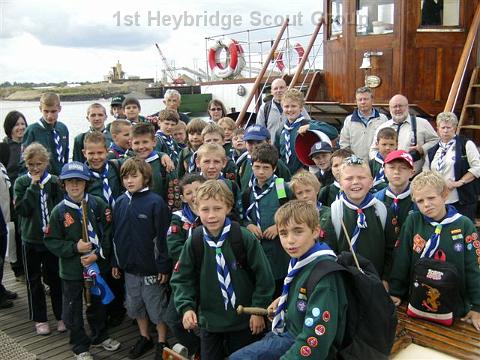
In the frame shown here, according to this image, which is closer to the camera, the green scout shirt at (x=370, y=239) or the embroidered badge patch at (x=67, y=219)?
the green scout shirt at (x=370, y=239)

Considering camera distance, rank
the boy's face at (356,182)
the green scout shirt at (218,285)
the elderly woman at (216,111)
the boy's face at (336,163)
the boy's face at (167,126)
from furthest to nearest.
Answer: the elderly woman at (216,111)
the boy's face at (167,126)
the boy's face at (336,163)
the boy's face at (356,182)
the green scout shirt at (218,285)

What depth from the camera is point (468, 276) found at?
9.21 feet

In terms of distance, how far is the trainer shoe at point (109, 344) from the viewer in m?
3.80

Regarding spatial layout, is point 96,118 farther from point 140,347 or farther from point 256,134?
point 140,347

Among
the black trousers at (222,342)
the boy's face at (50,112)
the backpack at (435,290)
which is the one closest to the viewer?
the backpack at (435,290)

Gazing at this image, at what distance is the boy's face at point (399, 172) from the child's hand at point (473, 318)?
100 centimetres

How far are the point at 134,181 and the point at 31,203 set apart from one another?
1.08m

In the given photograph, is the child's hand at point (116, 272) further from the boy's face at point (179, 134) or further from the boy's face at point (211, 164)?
the boy's face at point (179, 134)

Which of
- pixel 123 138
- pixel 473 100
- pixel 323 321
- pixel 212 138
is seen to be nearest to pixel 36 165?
pixel 123 138

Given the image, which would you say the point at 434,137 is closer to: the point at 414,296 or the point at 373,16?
the point at 414,296

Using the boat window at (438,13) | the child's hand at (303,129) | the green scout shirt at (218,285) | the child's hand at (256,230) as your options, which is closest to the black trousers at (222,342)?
the green scout shirt at (218,285)

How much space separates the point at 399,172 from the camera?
132 inches

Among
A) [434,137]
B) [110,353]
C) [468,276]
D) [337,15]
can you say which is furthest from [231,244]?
[337,15]

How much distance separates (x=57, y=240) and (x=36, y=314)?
0.98 m
